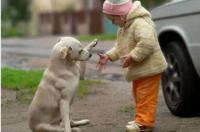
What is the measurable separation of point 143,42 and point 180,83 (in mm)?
1415

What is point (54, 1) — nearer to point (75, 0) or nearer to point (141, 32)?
point (75, 0)

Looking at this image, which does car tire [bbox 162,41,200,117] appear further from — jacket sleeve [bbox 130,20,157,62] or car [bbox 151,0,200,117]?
jacket sleeve [bbox 130,20,157,62]

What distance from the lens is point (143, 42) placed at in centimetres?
618

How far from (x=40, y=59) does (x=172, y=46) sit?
8963 mm

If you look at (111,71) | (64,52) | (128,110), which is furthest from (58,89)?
(111,71)

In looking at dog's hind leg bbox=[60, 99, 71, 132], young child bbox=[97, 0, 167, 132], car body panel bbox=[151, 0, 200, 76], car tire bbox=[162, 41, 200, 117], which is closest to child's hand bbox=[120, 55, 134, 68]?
young child bbox=[97, 0, 167, 132]

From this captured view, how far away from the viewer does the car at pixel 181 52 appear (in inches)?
277

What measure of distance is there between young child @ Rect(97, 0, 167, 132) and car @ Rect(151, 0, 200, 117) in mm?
759

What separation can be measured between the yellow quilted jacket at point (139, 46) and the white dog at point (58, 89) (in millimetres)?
478

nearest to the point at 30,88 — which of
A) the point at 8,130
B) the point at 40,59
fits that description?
the point at 8,130

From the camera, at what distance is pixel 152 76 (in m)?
6.42

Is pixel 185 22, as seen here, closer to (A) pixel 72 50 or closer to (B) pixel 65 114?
(A) pixel 72 50

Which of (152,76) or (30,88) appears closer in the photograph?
(152,76)

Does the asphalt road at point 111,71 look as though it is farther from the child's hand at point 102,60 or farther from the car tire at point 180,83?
the child's hand at point 102,60
